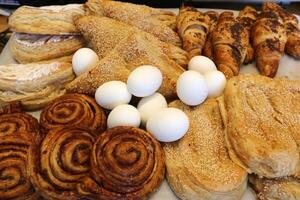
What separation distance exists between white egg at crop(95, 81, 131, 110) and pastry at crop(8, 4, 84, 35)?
361 mm

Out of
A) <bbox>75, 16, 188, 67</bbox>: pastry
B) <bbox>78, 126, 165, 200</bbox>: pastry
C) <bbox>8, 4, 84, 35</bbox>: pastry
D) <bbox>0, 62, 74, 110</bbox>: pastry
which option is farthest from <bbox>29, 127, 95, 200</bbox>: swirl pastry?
<bbox>8, 4, 84, 35</bbox>: pastry

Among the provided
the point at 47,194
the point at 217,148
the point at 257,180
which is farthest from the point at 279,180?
the point at 47,194

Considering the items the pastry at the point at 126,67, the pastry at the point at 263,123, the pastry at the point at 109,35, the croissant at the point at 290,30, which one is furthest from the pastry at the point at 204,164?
the croissant at the point at 290,30

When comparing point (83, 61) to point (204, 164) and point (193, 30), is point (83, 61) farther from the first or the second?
point (204, 164)

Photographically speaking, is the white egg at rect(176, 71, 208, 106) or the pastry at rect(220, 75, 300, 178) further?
the white egg at rect(176, 71, 208, 106)

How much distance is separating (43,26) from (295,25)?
0.97m

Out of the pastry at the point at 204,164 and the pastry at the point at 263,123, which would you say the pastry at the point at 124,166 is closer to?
the pastry at the point at 204,164

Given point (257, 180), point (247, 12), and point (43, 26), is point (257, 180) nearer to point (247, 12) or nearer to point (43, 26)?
point (247, 12)

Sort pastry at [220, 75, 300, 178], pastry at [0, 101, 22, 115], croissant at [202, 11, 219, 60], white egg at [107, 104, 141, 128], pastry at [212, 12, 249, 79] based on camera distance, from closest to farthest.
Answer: pastry at [220, 75, 300, 178] → white egg at [107, 104, 141, 128] → pastry at [0, 101, 22, 115] → pastry at [212, 12, 249, 79] → croissant at [202, 11, 219, 60]

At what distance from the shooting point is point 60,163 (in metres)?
0.96

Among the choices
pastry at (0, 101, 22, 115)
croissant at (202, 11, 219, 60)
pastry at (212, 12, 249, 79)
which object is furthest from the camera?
croissant at (202, 11, 219, 60)

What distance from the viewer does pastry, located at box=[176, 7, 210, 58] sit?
135 cm

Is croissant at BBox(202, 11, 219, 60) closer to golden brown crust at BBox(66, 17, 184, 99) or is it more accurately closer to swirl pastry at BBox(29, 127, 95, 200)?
golden brown crust at BBox(66, 17, 184, 99)

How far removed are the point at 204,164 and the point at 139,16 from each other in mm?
664
